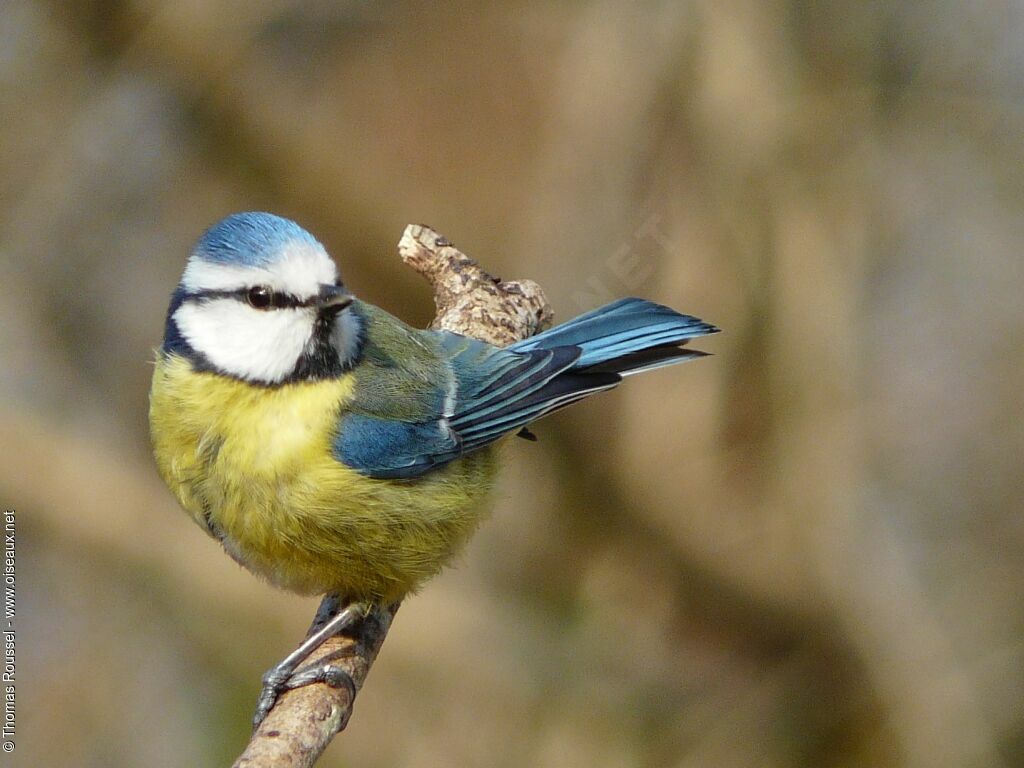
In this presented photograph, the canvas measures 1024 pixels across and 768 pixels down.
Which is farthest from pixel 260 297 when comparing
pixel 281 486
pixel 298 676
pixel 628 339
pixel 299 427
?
pixel 628 339

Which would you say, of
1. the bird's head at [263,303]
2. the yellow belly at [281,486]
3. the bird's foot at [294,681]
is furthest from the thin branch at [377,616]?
the bird's head at [263,303]

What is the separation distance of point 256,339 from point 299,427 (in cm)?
21

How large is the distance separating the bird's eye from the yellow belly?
0.58 feet

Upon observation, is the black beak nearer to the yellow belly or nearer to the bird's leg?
the yellow belly

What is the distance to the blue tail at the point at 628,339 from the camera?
2.86 meters

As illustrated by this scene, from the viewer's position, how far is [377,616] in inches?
104

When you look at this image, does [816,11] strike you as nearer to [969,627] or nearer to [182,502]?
[969,627]

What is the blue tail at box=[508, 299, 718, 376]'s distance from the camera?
9.37 feet

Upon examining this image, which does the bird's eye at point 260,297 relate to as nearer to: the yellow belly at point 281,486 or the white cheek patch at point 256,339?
the white cheek patch at point 256,339

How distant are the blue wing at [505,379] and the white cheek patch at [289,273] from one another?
314mm

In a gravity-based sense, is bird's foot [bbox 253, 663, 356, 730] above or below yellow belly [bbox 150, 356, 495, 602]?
below

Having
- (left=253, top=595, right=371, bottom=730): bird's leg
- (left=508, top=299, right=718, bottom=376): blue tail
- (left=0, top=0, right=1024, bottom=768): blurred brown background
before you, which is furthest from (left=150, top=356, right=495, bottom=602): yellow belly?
(left=0, top=0, right=1024, bottom=768): blurred brown background

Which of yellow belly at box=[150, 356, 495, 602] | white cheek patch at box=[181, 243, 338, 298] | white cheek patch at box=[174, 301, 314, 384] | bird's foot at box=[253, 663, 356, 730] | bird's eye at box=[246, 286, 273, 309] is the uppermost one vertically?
white cheek patch at box=[181, 243, 338, 298]

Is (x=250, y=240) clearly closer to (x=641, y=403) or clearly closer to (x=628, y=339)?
(x=628, y=339)
